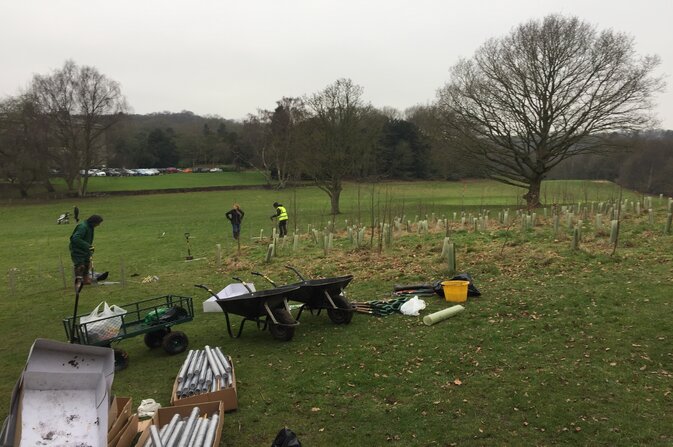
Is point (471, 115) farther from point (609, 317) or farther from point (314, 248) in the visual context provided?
point (609, 317)

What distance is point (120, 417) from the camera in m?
3.68

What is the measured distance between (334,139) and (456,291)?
69.7ft

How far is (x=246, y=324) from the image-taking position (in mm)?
7219

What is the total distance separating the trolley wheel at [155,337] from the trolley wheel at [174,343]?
0.84 ft

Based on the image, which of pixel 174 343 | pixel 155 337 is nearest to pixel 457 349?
pixel 174 343

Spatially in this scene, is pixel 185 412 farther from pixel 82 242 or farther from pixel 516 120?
pixel 516 120

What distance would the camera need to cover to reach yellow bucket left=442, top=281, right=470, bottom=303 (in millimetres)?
7125

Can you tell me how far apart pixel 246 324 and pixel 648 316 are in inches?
216

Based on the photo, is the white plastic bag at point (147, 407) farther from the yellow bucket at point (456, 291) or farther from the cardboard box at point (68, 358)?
the yellow bucket at point (456, 291)

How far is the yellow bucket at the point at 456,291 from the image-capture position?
712 centimetres

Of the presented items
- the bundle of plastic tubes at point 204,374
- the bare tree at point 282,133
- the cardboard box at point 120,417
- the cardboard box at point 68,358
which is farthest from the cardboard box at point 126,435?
the bare tree at point 282,133

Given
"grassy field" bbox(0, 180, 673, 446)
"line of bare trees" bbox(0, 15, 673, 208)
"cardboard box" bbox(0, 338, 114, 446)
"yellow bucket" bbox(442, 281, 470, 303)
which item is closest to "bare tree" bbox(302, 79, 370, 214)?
"line of bare trees" bbox(0, 15, 673, 208)

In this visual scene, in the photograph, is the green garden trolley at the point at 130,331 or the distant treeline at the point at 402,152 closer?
the green garden trolley at the point at 130,331

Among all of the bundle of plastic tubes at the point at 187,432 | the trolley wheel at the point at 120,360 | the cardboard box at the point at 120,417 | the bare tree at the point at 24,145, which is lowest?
the trolley wheel at the point at 120,360
